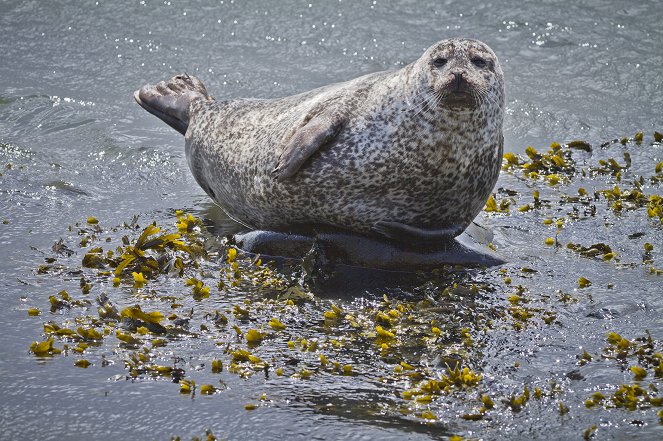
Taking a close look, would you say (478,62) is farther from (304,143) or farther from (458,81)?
(304,143)

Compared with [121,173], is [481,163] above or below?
above

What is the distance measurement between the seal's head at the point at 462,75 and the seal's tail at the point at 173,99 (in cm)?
Answer: 232

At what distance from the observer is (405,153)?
20.6 feet

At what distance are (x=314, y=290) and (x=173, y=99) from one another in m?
2.75

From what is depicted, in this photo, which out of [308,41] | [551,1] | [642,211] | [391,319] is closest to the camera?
[391,319]

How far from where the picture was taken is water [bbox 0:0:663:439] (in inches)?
175

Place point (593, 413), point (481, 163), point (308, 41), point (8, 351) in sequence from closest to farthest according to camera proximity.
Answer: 1. point (593, 413)
2. point (8, 351)
3. point (481, 163)
4. point (308, 41)

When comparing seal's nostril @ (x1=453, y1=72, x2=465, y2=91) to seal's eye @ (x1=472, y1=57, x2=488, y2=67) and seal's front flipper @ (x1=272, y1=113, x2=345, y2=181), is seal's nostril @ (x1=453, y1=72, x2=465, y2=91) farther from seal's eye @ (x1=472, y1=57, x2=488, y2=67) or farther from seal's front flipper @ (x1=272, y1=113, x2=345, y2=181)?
seal's front flipper @ (x1=272, y1=113, x2=345, y2=181)

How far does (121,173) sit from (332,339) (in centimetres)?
318

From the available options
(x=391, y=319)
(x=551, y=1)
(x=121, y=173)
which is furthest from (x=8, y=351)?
(x=551, y=1)

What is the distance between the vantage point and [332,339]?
527 centimetres

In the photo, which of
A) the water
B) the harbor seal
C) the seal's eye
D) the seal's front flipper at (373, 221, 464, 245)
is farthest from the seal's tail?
the seal's eye

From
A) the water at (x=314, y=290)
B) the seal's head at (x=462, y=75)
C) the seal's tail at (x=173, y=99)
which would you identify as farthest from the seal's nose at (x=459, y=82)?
the seal's tail at (x=173, y=99)

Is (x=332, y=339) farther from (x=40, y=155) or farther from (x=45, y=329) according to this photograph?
(x=40, y=155)
